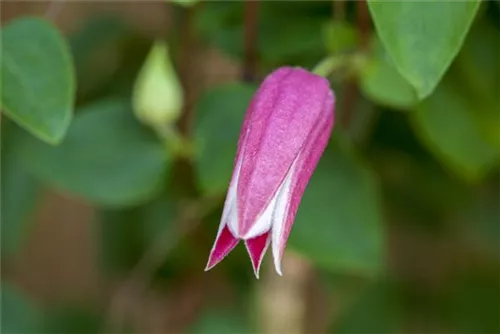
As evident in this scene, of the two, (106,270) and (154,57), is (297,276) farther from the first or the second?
(154,57)

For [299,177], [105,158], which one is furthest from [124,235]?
[299,177]

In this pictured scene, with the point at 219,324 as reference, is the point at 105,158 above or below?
above

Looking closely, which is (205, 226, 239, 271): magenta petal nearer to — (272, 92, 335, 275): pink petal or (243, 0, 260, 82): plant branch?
(272, 92, 335, 275): pink petal

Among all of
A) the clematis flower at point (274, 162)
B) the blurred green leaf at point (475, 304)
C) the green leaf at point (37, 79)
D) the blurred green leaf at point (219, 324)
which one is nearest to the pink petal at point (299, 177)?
the clematis flower at point (274, 162)

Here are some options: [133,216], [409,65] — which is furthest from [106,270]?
[409,65]

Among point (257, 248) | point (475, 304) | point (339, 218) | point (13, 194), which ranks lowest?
point (475, 304)

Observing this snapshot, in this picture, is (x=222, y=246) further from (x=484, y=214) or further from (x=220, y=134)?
(x=484, y=214)

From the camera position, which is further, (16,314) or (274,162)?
(16,314)

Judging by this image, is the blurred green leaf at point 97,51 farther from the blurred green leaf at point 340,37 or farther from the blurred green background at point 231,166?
the blurred green leaf at point 340,37
